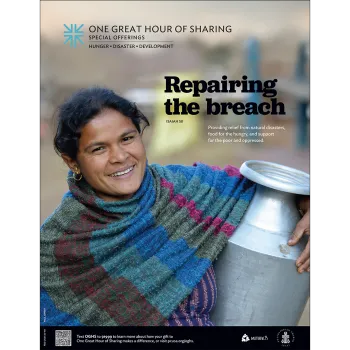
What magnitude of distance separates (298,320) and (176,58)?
4.70 ft

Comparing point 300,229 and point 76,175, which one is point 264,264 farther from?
point 76,175

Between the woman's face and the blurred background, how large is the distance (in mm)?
113

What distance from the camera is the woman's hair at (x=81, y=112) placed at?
2.56m

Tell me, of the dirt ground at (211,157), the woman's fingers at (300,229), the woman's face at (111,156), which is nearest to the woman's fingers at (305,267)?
the woman's fingers at (300,229)

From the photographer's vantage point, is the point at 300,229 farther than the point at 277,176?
No

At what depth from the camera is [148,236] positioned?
2568 millimetres

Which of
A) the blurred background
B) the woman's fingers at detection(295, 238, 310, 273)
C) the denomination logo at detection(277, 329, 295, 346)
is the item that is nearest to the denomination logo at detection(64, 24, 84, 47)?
the blurred background

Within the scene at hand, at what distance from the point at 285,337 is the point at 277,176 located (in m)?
0.81

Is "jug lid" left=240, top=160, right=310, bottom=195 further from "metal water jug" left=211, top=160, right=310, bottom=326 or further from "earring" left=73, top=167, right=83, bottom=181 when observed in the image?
"earring" left=73, top=167, right=83, bottom=181

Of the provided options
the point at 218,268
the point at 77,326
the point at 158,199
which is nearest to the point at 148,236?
the point at 158,199

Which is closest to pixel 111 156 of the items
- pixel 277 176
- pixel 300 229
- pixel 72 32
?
pixel 72 32

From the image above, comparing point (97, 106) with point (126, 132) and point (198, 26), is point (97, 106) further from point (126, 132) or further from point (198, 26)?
point (198, 26)

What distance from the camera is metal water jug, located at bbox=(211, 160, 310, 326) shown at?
2.56 metres

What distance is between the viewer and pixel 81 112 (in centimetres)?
255
